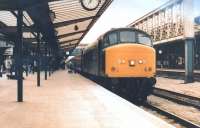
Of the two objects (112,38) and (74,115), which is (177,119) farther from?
(112,38)

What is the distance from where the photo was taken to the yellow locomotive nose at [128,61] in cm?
1989

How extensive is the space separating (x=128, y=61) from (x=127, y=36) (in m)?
1.69

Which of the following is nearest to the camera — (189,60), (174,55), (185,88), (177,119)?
(177,119)

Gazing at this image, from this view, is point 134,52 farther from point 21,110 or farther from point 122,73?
point 21,110

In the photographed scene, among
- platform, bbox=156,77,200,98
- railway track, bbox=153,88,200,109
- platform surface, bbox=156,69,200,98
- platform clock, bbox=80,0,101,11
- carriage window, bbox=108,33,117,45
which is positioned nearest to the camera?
railway track, bbox=153,88,200,109

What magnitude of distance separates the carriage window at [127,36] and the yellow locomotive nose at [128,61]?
0.91 metres

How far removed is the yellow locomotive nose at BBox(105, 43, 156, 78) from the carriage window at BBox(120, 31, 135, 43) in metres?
0.91

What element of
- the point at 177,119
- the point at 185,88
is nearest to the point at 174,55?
the point at 185,88

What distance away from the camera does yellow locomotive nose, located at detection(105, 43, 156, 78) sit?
783 inches

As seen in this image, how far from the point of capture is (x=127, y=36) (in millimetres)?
21312

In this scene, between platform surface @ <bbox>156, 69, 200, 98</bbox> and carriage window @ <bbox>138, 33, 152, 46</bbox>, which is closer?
carriage window @ <bbox>138, 33, 152, 46</bbox>

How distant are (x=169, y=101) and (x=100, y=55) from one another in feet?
12.0

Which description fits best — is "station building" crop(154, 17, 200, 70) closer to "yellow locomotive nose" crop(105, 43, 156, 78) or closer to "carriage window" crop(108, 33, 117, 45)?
"carriage window" crop(108, 33, 117, 45)

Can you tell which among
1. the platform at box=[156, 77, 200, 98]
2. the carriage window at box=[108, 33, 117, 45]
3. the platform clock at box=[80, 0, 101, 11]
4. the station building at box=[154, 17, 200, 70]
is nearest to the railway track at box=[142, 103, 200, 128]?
the carriage window at box=[108, 33, 117, 45]
